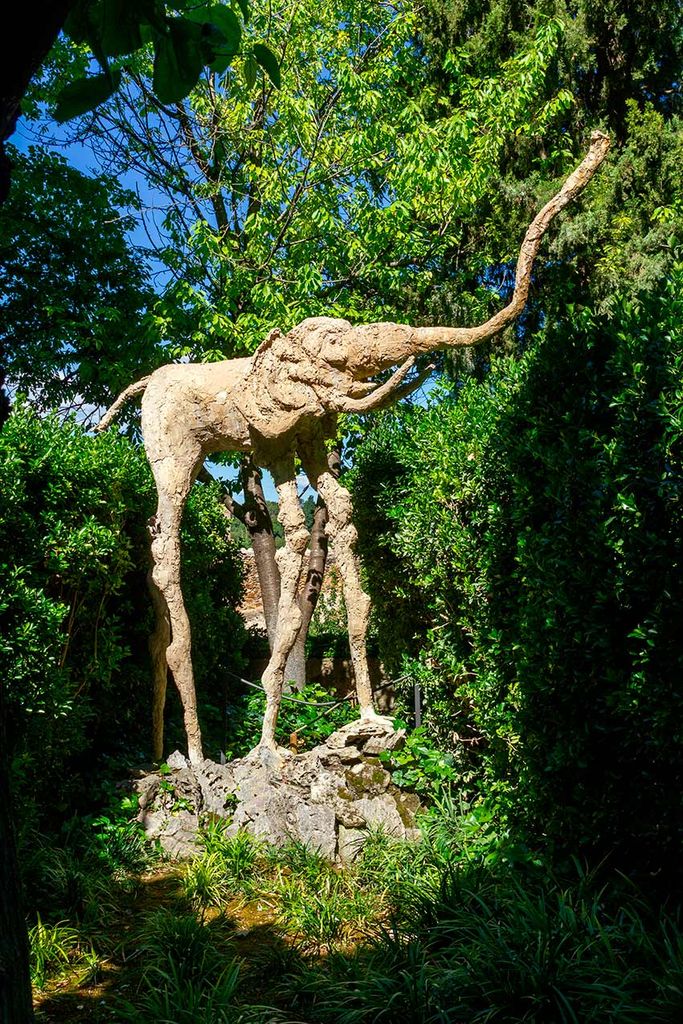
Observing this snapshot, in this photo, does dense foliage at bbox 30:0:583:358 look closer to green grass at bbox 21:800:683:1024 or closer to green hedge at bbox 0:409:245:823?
green hedge at bbox 0:409:245:823

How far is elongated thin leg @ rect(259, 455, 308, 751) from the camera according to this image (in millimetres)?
5852

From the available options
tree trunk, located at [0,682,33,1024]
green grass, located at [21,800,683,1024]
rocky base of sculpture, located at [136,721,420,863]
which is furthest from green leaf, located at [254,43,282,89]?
rocky base of sculpture, located at [136,721,420,863]

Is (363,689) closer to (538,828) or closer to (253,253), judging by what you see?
(538,828)

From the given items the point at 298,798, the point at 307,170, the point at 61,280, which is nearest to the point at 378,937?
the point at 298,798

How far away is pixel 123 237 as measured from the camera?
42.5ft

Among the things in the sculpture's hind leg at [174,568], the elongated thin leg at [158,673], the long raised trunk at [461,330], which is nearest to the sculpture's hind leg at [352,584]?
the long raised trunk at [461,330]

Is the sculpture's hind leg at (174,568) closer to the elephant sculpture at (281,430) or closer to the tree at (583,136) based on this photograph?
the elephant sculpture at (281,430)

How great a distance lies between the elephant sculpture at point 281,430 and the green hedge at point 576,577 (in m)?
0.66

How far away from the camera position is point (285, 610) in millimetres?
5891

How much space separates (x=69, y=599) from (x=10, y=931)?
4.23 metres

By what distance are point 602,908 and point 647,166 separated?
11.8 m

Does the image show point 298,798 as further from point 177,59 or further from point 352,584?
point 177,59

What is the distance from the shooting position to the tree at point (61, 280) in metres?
11.7

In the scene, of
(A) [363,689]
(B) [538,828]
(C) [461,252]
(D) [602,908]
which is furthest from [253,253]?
(D) [602,908]
